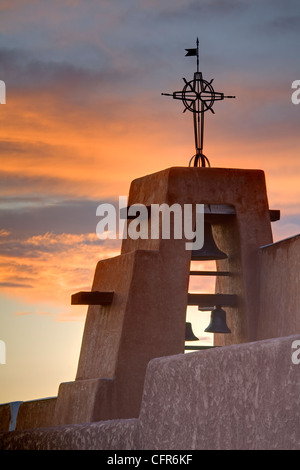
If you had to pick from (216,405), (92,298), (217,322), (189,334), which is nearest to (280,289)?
→ (217,322)

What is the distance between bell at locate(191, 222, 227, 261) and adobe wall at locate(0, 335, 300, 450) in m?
4.52

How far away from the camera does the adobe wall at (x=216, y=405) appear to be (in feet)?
15.5

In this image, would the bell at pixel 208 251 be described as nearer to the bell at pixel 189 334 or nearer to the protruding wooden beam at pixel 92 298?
the bell at pixel 189 334

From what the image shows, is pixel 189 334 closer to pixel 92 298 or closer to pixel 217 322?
pixel 217 322

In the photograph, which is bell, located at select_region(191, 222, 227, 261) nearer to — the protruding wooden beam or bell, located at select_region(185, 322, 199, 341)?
bell, located at select_region(185, 322, 199, 341)

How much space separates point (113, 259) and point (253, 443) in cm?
668

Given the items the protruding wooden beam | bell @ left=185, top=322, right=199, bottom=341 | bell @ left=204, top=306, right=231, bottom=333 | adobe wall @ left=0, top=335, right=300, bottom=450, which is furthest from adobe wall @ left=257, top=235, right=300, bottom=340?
adobe wall @ left=0, top=335, right=300, bottom=450

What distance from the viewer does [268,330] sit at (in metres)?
10.5

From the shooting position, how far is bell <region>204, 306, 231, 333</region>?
36.3ft

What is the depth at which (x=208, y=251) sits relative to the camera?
1109 cm

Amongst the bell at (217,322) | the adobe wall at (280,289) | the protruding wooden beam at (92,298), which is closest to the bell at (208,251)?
the adobe wall at (280,289)

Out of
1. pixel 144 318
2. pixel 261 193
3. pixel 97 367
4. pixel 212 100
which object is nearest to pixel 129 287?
pixel 144 318

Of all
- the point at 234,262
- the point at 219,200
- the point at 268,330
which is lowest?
the point at 268,330

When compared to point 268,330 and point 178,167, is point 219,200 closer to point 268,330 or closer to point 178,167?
point 178,167
